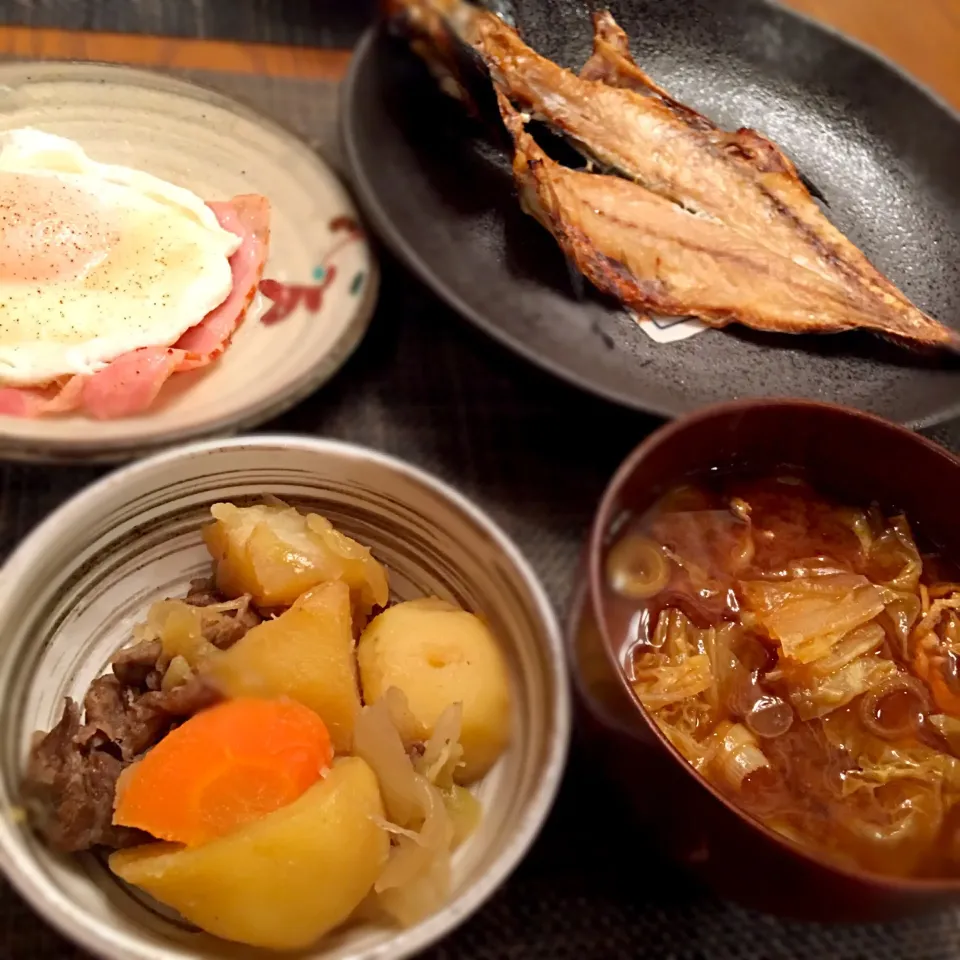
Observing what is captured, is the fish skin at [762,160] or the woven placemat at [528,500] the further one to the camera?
the fish skin at [762,160]

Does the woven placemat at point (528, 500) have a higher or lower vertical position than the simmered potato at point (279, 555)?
lower

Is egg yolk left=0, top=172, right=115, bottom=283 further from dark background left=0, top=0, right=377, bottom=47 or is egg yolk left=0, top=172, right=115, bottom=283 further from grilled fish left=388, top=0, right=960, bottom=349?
grilled fish left=388, top=0, right=960, bottom=349

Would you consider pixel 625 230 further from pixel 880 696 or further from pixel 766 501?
pixel 880 696

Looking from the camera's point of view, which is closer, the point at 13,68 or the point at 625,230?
the point at 13,68

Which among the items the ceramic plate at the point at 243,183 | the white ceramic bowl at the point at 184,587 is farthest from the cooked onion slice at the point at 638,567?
the ceramic plate at the point at 243,183

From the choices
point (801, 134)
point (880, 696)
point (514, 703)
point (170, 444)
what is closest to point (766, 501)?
point (880, 696)

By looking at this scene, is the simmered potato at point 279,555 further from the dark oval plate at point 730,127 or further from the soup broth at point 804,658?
the dark oval plate at point 730,127

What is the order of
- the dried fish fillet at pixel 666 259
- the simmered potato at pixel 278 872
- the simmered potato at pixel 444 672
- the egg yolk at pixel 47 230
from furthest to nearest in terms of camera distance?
1. the dried fish fillet at pixel 666 259
2. the egg yolk at pixel 47 230
3. the simmered potato at pixel 444 672
4. the simmered potato at pixel 278 872
